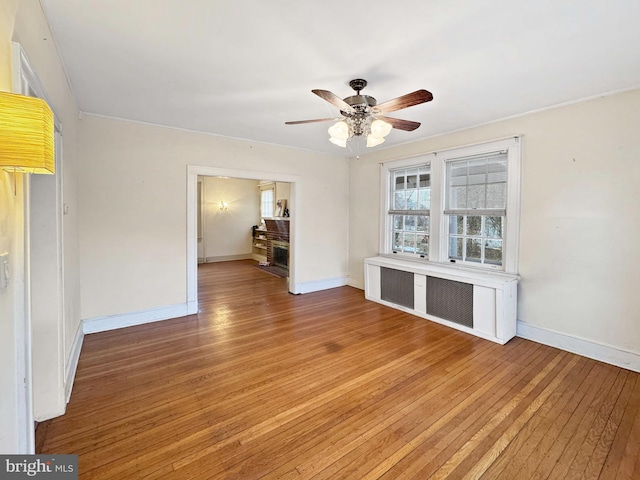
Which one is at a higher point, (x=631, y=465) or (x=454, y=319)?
(x=454, y=319)

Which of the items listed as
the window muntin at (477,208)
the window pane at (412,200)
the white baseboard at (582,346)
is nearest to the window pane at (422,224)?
the window pane at (412,200)

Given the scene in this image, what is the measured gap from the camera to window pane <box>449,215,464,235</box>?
13.7 feet

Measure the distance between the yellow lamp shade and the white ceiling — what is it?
1104 mm

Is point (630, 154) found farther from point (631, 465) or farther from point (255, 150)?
point (255, 150)

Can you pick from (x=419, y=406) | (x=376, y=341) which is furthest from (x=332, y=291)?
(x=419, y=406)

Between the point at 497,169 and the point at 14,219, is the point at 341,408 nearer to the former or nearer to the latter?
the point at 14,219

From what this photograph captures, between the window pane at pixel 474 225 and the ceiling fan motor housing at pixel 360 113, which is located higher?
the ceiling fan motor housing at pixel 360 113

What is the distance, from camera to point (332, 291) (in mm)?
5496

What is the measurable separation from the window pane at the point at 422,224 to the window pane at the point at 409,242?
146 millimetres

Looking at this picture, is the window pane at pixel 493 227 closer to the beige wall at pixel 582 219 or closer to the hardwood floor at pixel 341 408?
the beige wall at pixel 582 219

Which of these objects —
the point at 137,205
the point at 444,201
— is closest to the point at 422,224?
the point at 444,201

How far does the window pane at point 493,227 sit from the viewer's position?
3.76 metres

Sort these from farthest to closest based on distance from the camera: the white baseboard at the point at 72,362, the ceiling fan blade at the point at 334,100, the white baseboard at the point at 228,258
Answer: the white baseboard at the point at 228,258 → the white baseboard at the point at 72,362 → the ceiling fan blade at the point at 334,100

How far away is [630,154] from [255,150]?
4469 millimetres
